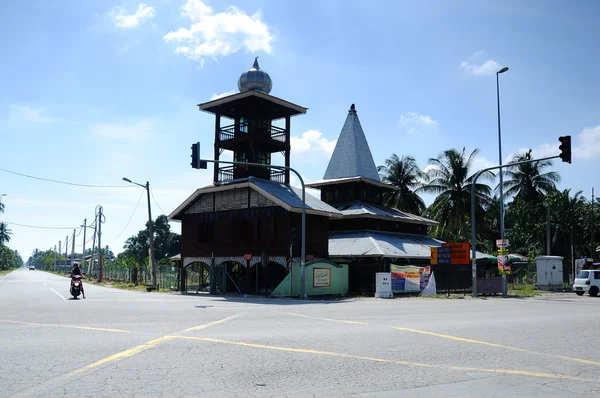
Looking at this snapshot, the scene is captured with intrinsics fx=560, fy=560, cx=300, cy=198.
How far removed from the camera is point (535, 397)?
6.89 m

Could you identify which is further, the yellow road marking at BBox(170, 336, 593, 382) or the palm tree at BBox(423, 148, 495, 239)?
the palm tree at BBox(423, 148, 495, 239)

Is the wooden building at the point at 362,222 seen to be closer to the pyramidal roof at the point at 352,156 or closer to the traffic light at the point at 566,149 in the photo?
the pyramidal roof at the point at 352,156

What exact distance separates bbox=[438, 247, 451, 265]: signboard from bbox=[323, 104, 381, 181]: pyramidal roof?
15096 millimetres

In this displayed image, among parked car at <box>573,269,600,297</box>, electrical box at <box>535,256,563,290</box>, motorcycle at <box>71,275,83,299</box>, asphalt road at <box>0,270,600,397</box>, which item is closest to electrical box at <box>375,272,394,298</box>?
parked car at <box>573,269,600,297</box>

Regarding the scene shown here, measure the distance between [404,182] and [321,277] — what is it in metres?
30.1

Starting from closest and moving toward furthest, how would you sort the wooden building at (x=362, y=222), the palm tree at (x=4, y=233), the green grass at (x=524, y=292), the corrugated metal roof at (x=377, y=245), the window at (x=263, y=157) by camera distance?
the green grass at (x=524, y=292)
the corrugated metal roof at (x=377, y=245)
the wooden building at (x=362, y=222)
the window at (x=263, y=157)
the palm tree at (x=4, y=233)

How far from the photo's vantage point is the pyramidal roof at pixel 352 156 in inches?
1885

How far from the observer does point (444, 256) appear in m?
33.1

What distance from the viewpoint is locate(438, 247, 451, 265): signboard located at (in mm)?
32969

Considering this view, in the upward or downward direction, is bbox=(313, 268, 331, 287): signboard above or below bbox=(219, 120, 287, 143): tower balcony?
below

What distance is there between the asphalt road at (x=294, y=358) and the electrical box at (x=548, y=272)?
2739 centimetres

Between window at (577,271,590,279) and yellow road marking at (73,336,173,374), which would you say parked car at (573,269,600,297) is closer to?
window at (577,271,590,279)

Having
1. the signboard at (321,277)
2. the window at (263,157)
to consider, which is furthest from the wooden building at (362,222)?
the window at (263,157)

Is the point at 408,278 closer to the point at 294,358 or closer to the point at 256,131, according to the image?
the point at 256,131
